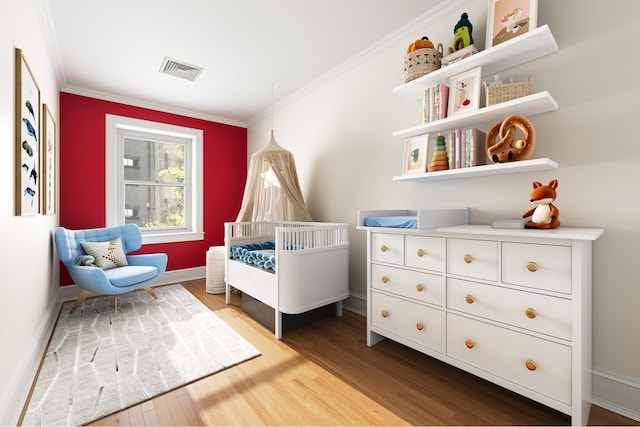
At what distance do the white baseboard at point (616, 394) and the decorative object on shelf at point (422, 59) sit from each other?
6.76 feet

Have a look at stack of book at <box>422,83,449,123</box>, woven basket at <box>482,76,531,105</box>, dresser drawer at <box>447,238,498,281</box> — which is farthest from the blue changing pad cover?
woven basket at <box>482,76,531,105</box>

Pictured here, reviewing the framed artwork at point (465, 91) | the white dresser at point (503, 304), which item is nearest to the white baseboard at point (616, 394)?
the white dresser at point (503, 304)

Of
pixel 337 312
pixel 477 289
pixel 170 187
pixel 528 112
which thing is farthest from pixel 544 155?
pixel 170 187

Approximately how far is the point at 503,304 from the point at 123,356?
8.08ft

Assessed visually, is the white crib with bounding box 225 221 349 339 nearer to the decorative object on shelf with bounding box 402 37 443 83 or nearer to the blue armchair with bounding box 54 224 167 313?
the blue armchair with bounding box 54 224 167 313

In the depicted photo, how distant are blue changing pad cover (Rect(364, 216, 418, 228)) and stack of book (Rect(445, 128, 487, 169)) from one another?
17.6 inches

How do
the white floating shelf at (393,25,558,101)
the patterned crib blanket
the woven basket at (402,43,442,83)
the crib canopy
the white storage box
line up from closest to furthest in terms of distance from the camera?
the white floating shelf at (393,25,558,101) < the woven basket at (402,43,442,83) < the patterned crib blanket < the crib canopy < the white storage box

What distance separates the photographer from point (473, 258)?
163 cm

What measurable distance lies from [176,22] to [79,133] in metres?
2.17

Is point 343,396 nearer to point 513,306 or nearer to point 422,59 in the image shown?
point 513,306

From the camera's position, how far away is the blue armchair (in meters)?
2.71

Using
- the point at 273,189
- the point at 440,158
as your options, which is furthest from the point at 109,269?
the point at 440,158

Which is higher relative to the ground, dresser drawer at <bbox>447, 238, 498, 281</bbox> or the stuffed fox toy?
the stuffed fox toy

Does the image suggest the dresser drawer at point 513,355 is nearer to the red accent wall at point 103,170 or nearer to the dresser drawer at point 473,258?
the dresser drawer at point 473,258
